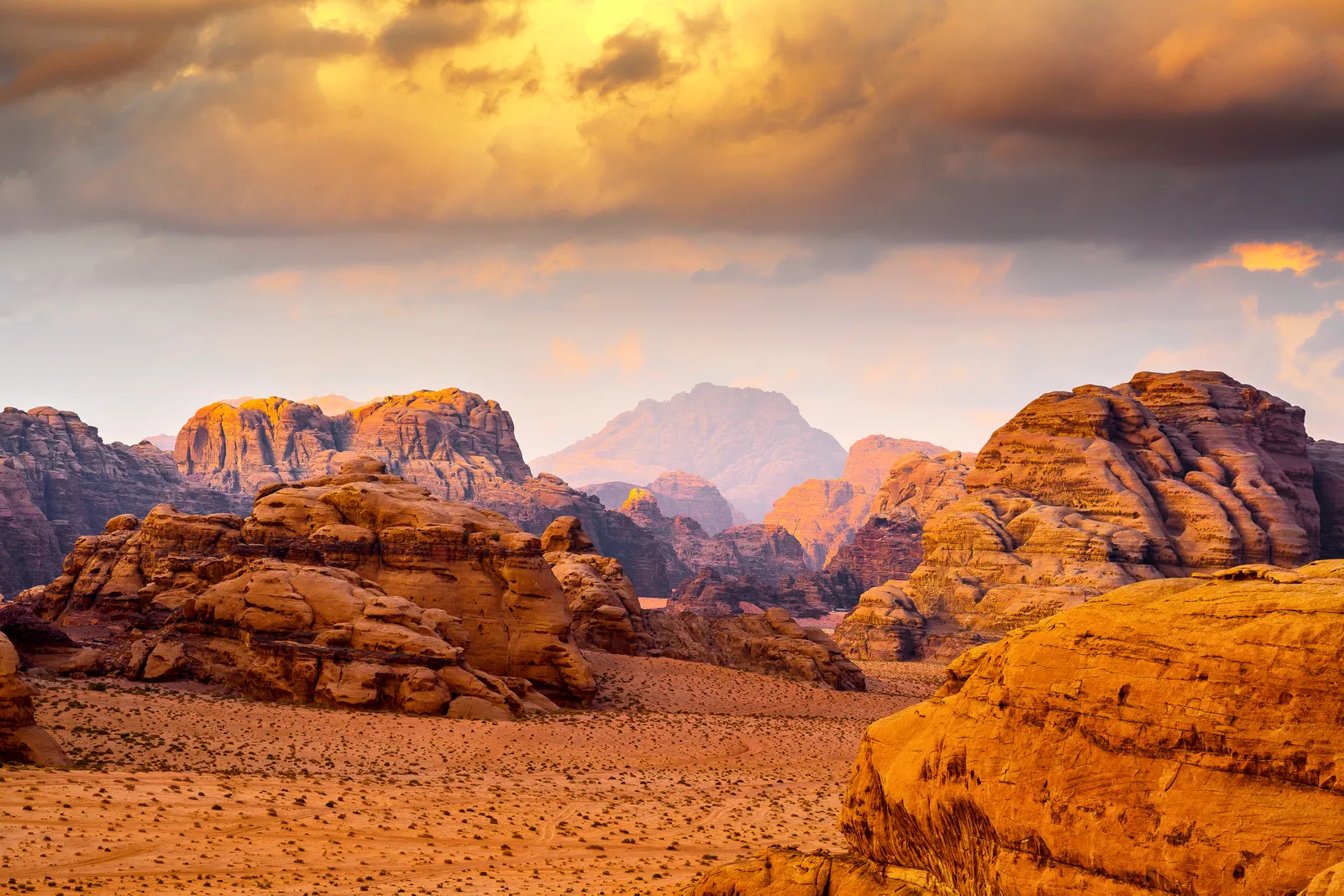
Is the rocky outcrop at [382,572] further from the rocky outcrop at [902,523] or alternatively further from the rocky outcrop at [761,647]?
the rocky outcrop at [902,523]

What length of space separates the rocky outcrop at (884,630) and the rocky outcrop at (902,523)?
155ft

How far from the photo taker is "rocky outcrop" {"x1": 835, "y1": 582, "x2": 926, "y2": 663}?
91.1 metres

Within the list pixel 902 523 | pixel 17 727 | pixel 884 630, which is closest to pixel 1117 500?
pixel 884 630

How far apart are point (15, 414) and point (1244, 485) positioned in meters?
137

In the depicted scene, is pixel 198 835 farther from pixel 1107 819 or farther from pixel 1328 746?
pixel 1328 746

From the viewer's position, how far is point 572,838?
24328mm

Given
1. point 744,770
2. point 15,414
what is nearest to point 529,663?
point 744,770

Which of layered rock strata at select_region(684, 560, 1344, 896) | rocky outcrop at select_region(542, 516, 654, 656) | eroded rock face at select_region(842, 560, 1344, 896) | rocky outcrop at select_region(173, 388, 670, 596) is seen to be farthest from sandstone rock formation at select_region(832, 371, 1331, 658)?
eroded rock face at select_region(842, 560, 1344, 896)

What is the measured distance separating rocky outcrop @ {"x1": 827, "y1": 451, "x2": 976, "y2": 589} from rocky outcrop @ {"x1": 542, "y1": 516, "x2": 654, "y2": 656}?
7857 centimetres

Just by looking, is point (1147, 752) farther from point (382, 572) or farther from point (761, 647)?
point (761, 647)

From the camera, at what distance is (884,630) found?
3634 inches

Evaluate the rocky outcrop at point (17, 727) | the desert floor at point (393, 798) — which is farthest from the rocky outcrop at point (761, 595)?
the rocky outcrop at point (17, 727)

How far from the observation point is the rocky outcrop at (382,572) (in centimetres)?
4616

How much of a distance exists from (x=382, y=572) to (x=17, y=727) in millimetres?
23649
